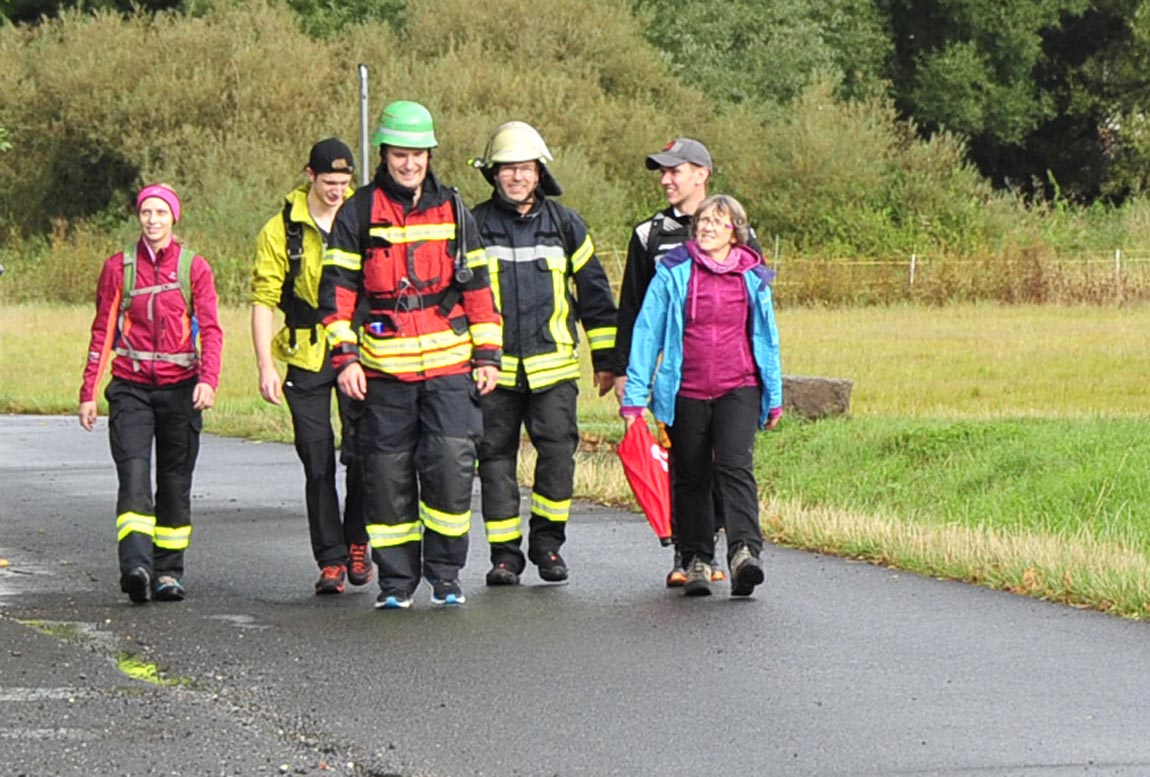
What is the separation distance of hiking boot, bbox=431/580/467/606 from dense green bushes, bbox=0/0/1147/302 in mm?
43417

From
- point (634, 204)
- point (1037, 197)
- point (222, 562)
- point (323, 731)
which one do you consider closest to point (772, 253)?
point (634, 204)

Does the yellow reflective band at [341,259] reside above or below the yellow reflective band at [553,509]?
above

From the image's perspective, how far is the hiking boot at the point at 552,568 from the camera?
10.1 m

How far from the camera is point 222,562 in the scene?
11078 mm

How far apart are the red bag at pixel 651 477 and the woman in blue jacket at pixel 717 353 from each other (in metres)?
0.27

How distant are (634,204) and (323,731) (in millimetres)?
50344

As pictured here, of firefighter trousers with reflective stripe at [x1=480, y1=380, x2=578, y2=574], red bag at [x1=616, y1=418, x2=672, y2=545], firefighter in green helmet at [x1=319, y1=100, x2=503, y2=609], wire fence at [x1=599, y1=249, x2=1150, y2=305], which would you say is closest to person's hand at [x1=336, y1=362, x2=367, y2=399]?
firefighter in green helmet at [x1=319, y1=100, x2=503, y2=609]

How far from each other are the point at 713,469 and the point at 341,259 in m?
1.90

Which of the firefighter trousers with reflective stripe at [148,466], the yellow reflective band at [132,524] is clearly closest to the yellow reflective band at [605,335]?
the firefighter trousers with reflective stripe at [148,466]

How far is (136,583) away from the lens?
9648 millimetres

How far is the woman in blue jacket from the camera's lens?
977 cm

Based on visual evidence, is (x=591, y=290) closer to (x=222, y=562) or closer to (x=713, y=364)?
(x=713, y=364)

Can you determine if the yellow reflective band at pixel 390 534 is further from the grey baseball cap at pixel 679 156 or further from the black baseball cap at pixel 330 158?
the grey baseball cap at pixel 679 156

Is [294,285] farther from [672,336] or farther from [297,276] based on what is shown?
[672,336]
